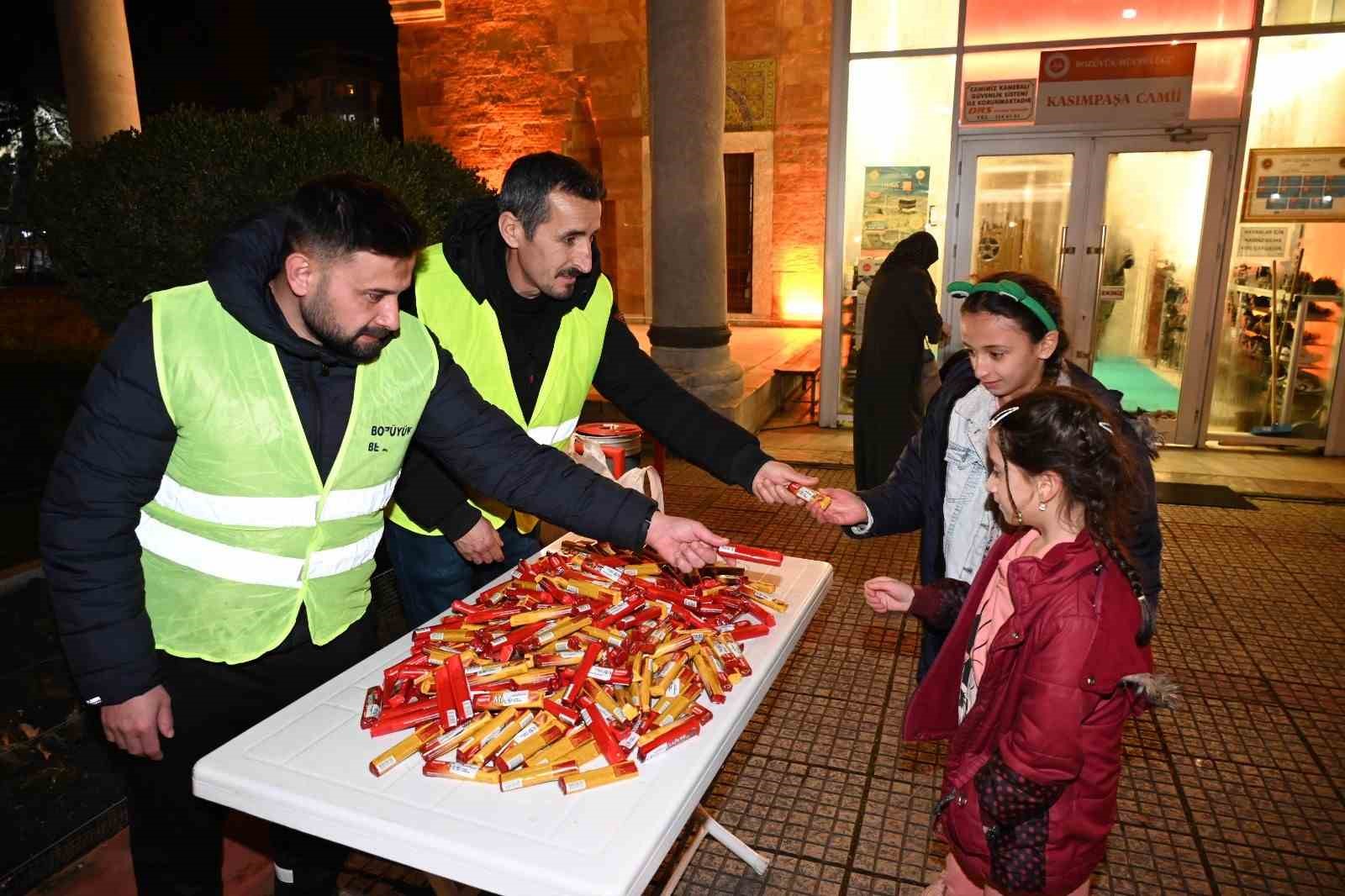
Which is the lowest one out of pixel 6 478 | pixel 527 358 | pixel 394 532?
pixel 6 478

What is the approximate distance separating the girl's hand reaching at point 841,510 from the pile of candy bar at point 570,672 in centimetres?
41

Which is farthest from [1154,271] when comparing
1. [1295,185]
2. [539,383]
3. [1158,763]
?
[539,383]

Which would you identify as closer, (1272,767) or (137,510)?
(137,510)

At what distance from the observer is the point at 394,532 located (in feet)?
11.3

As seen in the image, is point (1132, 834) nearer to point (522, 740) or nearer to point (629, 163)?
point (522, 740)

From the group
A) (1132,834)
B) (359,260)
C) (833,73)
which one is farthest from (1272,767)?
(833,73)

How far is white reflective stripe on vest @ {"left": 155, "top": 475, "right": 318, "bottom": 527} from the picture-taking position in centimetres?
223

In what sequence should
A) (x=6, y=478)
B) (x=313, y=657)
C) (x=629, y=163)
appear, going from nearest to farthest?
(x=313, y=657)
(x=6, y=478)
(x=629, y=163)

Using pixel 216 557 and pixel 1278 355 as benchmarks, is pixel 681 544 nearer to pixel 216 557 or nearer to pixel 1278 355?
pixel 216 557

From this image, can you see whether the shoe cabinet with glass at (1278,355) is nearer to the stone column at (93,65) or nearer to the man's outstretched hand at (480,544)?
the man's outstretched hand at (480,544)

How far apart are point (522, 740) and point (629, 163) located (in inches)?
712

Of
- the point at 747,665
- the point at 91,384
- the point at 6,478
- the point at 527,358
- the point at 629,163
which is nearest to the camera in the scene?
the point at 91,384

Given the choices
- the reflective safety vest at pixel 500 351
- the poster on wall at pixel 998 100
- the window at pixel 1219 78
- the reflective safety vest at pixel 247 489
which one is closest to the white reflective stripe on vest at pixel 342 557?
the reflective safety vest at pixel 247 489

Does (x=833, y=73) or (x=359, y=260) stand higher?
(x=833, y=73)
